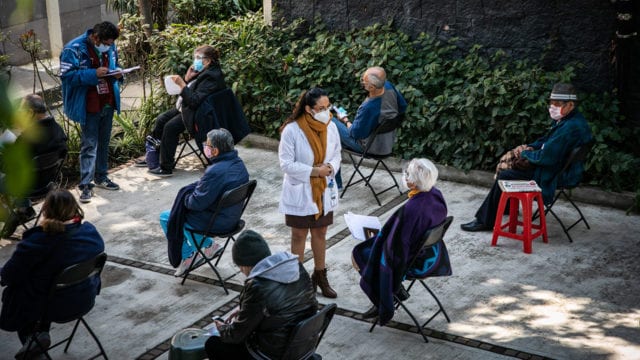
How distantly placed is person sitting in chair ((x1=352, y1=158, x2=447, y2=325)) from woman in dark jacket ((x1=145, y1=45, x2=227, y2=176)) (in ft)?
12.9

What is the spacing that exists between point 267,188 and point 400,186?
4.91 feet

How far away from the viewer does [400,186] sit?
919cm

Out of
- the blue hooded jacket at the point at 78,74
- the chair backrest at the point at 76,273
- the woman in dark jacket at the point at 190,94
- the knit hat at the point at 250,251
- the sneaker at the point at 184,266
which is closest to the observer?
the knit hat at the point at 250,251

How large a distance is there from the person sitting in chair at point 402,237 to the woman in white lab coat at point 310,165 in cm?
72

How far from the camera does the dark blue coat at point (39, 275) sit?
17.2 feet

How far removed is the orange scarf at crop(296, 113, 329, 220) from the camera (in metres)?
6.30

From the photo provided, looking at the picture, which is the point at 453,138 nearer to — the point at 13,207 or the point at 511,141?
the point at 511,141

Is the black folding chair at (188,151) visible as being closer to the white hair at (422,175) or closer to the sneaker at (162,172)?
the sneaker at (162,172)

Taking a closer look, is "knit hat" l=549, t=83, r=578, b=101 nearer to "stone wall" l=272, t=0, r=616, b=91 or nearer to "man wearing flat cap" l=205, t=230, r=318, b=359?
"stone wall" l=272, t=0, r=616, b=91

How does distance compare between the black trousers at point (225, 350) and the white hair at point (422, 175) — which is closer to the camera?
the black trousers at point (225, 350)

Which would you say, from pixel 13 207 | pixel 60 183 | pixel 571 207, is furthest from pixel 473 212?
pixel 13 207

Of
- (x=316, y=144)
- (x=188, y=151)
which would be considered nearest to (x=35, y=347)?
(x=316, y=144)

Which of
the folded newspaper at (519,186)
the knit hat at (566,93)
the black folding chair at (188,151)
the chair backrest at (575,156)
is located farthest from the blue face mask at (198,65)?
the chair backrest at (575,156)

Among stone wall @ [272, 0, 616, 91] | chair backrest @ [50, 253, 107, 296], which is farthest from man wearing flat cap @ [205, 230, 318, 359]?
stone wall @ [272, 0, 616, 91]
